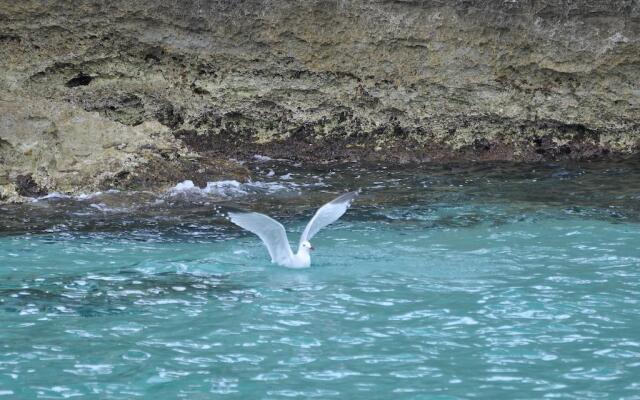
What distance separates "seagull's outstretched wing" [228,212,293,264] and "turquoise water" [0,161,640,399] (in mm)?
112

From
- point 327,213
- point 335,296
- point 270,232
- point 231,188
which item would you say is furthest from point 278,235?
point 231,188

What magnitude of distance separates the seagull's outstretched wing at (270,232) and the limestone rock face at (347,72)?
357 cm

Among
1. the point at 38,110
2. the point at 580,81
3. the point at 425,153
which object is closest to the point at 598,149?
the point at 580,81

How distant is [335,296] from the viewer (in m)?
6.38

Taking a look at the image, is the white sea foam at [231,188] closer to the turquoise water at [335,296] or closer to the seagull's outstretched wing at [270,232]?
the turquoise water at [335,296]

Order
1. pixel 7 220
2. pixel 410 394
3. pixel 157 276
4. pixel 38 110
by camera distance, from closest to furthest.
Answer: pixel 410 394, pixel 157 276, pixel 7 220, pixel 38 110

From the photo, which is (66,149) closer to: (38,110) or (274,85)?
(38,110)

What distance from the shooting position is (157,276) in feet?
22.2

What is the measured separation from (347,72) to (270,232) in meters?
4.39

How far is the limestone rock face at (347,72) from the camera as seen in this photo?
1080 cm

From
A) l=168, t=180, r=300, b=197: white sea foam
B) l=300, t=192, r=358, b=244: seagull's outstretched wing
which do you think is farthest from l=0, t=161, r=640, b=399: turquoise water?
l=300, t=192, r=358, b=244: seagull's outstretched wing

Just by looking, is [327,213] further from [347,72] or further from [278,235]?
[347,72]

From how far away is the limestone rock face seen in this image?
1080 centimetres

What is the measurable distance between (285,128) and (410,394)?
697cm
